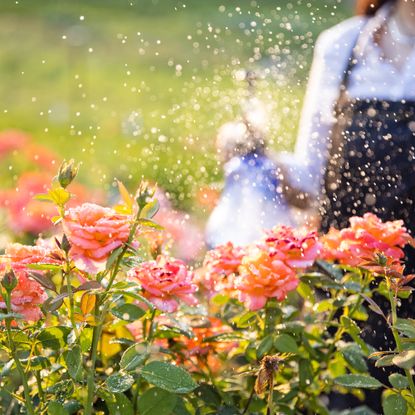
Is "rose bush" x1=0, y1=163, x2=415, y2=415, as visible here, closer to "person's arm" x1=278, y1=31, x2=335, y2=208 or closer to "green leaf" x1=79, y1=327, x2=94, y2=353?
"green leaf" x1=79, y1=327, x2=94, y2=353

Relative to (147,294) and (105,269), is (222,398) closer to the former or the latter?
(147,294)

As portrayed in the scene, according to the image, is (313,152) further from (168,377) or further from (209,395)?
(168,377)

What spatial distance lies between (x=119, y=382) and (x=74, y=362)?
0.20 ft

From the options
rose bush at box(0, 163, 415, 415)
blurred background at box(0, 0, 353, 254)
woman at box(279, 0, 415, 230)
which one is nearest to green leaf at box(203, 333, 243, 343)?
rose bush at box(0, 163, 415, 415)

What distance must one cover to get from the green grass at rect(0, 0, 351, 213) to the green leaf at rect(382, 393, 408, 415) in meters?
2.31

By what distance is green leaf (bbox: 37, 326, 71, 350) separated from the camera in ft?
4.12

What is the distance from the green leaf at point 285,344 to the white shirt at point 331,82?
1.16m

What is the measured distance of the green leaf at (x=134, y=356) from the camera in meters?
1.19

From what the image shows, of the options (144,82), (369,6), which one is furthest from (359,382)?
(144,82)

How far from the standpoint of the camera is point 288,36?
347 inches

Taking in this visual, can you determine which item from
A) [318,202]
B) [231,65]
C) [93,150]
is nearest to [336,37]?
[318,202]

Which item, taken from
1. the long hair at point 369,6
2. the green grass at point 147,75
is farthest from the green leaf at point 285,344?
the green grass at point 147,75

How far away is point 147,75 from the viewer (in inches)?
300

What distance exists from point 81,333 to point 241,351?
40 cm
